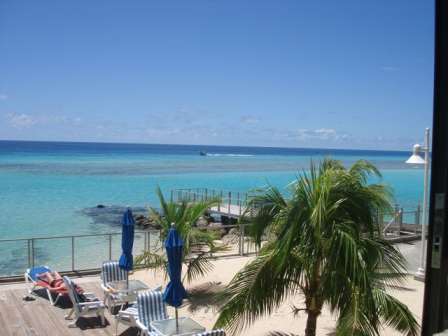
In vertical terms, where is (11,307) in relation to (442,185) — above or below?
below

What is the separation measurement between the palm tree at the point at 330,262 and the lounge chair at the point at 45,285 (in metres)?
5.37

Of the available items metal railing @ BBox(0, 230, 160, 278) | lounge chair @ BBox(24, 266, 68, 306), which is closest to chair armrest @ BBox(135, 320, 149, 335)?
lounge chair @ BBox(24, 266, 68, 306)

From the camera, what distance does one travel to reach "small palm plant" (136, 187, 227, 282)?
32.3 ft

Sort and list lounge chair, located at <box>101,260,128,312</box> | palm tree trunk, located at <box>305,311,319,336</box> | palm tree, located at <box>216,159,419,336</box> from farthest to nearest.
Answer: lounge chair, located at <box>101,260,128,312</box> < palm tree trunk, located at <box>305,311,319,336</box> < palm tree, located at <box>216,159,419,336</box>

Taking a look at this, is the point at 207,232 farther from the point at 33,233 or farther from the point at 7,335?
→ the point at 33,233

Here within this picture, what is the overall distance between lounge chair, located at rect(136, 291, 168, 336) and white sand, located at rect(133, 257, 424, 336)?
106 centimetres

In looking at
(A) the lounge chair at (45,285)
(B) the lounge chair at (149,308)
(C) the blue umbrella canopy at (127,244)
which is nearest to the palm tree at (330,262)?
(B) the lounge chair at (149,308)

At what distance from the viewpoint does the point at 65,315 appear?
27.7 ft

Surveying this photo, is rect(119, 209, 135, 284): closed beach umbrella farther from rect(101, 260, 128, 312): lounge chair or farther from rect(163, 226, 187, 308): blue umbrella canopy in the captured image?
rect(163, 226, 187, 308): blue umbrella canopy

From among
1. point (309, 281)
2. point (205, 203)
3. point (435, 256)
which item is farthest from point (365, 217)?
point (205, 203)

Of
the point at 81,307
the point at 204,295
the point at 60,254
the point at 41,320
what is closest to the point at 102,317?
the point at 81,307

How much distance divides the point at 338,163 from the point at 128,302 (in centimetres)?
520

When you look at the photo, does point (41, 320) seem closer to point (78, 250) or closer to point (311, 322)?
point (311, 322)

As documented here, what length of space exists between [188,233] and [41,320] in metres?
3.22
